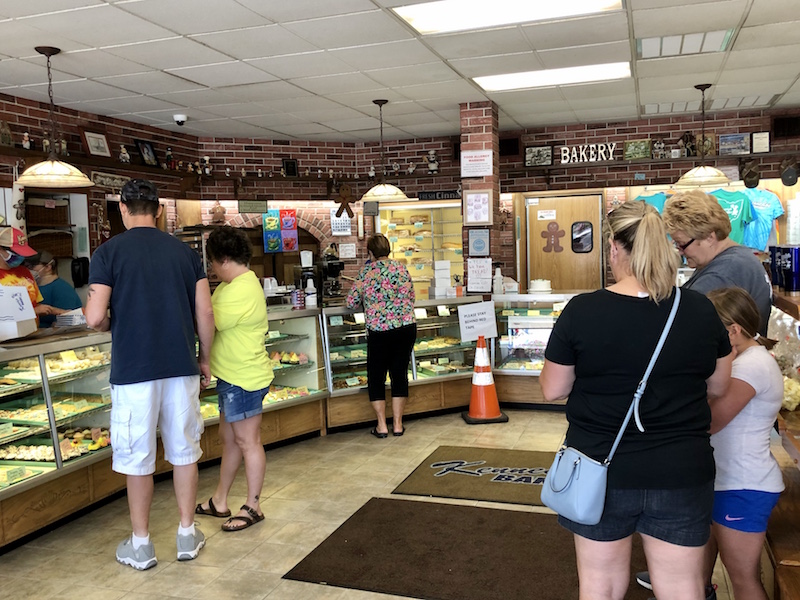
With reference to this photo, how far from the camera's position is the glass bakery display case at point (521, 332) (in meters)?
7.13

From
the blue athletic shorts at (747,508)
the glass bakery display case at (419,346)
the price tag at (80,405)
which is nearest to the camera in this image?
the blue athletic shorts at (747,508)

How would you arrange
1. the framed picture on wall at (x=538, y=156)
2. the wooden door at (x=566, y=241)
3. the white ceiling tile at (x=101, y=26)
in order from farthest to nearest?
the wooden door at (x=566, y=241) < the framed picture on wall at (x=538, y=156) < the white ceiling tile at (x=101, y=26)

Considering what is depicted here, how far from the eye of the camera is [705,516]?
6.64 ft

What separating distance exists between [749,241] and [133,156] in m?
7.22

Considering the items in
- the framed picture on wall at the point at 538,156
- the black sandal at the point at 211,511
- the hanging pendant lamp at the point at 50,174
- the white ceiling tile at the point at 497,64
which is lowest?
the black sandal at the point at 211,511

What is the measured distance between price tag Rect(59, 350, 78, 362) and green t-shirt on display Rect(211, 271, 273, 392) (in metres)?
0.91

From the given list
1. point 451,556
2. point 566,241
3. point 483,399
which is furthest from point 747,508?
point 566,241

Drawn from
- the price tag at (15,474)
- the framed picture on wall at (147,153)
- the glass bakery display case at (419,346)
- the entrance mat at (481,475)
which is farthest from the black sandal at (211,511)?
the framed picture on wall at (147,153)

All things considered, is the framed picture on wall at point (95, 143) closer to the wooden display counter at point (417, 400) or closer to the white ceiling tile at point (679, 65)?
the wooden display counter at point (417, 400)

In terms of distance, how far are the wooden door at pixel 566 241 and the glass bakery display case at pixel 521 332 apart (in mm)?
2429

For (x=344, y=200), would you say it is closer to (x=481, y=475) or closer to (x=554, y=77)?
(x=554, y=77)

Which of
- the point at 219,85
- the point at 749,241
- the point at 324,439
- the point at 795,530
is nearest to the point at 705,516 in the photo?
the point at 795,530

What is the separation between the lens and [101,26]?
191 inches

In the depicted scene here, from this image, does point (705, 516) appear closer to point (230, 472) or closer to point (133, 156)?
point (230, 472)
